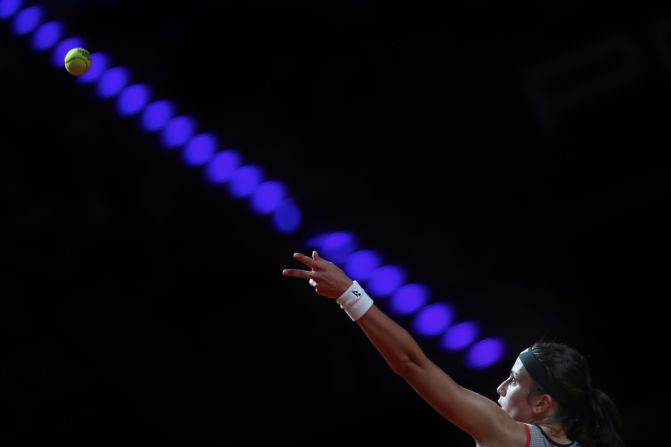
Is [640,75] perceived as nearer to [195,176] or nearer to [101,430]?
[195,176]

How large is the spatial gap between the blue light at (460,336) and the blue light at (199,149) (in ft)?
7.44

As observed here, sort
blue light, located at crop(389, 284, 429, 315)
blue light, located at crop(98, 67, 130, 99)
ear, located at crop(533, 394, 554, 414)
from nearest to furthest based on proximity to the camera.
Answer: ear, located at crop(533, 394, 554, 414)
blue light, located at crop(389, 284, 429, 315)
blue light, located at crop(98, 67, 130, 99)

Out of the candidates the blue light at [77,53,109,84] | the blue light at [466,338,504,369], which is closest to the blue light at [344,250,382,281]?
the blue light at [466,338,504,369]

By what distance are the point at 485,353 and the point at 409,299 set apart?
683 millimetres

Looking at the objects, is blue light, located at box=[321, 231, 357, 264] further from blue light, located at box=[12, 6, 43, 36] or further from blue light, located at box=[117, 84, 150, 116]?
blue light, located at box=[12, 6, 43, 36]

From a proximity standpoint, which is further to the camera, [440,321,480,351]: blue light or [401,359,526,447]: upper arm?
[440,321,480,351]: blue light

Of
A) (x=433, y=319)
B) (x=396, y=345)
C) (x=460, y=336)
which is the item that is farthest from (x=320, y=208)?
(x=396, y=345)

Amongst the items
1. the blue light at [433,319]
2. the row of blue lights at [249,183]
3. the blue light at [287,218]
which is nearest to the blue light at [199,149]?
the row of blue lights at [249,183]

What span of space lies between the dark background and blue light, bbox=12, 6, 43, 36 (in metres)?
0.09

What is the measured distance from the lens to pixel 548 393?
3.27m

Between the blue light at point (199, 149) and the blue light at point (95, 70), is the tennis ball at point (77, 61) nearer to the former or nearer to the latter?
the blue light at point (199, 149)

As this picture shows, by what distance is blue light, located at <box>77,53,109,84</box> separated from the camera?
7293mm

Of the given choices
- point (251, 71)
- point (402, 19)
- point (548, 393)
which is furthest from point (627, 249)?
point (548, 393)

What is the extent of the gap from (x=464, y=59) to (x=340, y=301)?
472 cm
